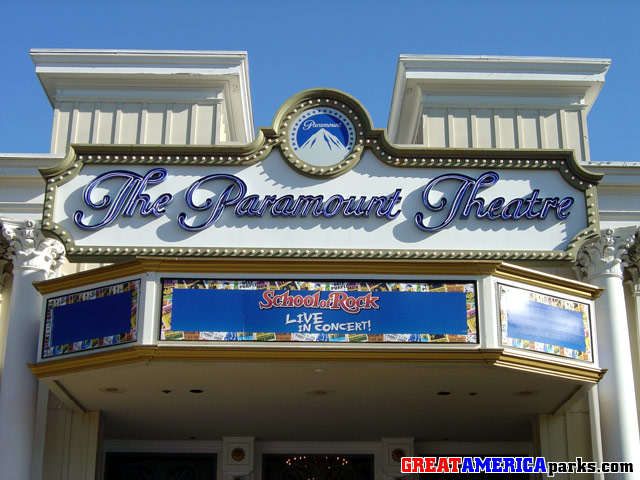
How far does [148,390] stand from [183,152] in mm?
4549

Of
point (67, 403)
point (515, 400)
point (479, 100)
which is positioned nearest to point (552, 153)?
→ point (479, 100)

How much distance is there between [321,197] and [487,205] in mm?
3166

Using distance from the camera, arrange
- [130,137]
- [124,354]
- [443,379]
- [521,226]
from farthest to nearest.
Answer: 1. [130,137]
2. [521,226]
3. [443,379]
4. [124,354]

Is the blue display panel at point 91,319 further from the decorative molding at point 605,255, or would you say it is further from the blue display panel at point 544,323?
the decorative molding at point 605,255

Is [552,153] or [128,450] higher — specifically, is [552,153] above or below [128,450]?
above

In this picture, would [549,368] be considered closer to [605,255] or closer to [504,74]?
[605,255]

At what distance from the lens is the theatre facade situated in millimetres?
15945

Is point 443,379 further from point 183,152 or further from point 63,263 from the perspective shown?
point 63,263

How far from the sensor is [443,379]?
55.1 feet

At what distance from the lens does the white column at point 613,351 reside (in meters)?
17.6

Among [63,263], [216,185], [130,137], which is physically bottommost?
[63,263]

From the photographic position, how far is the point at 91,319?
16.5 m
